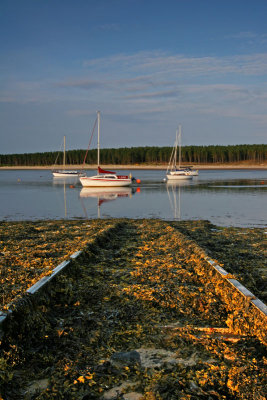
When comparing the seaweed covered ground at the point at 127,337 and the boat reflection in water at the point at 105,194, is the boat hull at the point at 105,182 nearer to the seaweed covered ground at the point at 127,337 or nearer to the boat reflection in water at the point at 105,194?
the boat reflection in water at the point at 105,194

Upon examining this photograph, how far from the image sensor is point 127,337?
15.7 ft

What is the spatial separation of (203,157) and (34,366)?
181811mm

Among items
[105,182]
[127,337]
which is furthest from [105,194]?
[127,337]

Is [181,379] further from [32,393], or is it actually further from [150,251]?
[150,251]

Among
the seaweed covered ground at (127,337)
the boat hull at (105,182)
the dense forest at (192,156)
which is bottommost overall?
the seaweed covered ground at (127,337)

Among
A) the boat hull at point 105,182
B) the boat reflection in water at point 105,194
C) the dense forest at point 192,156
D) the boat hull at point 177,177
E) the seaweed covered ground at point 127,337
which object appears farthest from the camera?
the dense forest at point 192,156

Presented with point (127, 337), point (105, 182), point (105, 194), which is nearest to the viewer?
point (127, 337)

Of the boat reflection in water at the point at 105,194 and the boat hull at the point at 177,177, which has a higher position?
the boat hull at the point at 177,177

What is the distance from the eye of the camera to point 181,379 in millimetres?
3842

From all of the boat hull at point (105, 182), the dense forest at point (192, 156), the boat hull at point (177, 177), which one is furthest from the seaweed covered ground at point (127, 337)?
the dense forest at point (192, 156)

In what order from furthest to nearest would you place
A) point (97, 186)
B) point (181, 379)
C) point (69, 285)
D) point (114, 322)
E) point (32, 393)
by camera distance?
point (97, 186)
point (69, 285)
point (114, 322)
point (181, 379)
point (32, 393)

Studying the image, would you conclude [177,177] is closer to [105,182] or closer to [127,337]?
[105,182]

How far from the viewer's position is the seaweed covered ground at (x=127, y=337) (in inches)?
146

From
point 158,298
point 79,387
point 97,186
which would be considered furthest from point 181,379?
point 97,186
